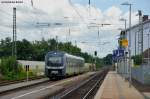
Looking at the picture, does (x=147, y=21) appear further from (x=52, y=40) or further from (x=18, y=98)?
(x=18, y=98)

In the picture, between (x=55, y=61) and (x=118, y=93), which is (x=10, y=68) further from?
(x=118, y=93)

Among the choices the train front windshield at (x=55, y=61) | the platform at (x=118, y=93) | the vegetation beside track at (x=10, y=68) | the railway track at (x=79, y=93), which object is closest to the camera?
the platform at (x=118, y=93)

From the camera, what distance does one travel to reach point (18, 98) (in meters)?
25.9

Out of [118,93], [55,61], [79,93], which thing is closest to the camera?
[118,93]

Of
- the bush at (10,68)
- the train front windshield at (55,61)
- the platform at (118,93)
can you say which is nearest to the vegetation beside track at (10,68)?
the bush at (10,68)

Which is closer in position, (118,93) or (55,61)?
(118,93)

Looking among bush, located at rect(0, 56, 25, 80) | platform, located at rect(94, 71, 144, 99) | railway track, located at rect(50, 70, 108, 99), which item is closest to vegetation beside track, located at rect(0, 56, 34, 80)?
bush, located at rect(0, 56, 25, 80)

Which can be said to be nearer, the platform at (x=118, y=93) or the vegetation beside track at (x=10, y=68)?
the platform at (x=118, y=93)

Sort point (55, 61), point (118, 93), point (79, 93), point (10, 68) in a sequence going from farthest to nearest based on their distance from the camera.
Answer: point (10, 68) → point (55, 61) → point (79, 93) → point (118, 93)

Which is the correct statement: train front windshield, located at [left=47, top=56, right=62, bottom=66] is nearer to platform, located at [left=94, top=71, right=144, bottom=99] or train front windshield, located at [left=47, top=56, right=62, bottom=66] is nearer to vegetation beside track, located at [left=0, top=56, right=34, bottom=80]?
vegetation beside track, located at [left=0, top=56, right=34, bottom=80]

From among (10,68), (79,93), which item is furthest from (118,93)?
(10,68)

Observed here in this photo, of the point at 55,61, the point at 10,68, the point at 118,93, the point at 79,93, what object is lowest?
the point at 79,93

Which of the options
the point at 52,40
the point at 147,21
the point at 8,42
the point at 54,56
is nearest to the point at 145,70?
the point at 54,56

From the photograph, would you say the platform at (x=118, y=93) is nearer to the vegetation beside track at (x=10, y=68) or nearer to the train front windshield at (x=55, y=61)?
the train front windshield at (x=55, y=61)
